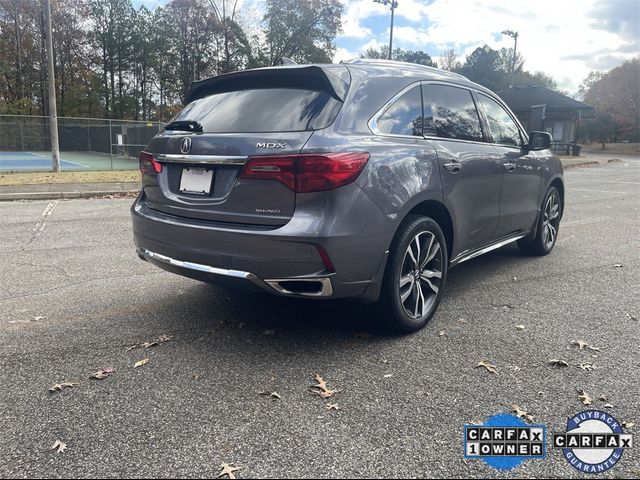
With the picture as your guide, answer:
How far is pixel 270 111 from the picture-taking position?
3369 millimetres

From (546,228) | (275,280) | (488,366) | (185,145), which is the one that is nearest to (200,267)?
(275,280)

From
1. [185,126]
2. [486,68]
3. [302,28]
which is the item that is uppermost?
[486,68]

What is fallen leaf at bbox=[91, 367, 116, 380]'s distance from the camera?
3.04 metres

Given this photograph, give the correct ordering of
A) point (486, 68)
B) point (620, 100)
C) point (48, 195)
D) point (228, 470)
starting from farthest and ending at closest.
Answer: point (486, 68), point (620, 100), point (48, 195), point (228, 470)

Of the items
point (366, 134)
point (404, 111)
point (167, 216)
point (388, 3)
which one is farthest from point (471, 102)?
point (388, 3)

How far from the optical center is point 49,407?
2719 mm

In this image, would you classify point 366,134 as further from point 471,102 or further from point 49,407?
point 49,407

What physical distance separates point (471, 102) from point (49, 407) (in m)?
3.94

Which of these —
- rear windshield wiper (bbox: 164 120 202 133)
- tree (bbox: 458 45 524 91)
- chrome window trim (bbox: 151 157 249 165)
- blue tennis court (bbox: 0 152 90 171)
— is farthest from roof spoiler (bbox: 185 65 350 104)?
tree (bbox: 458 45 524 91)

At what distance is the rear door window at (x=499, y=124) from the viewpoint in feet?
16.0

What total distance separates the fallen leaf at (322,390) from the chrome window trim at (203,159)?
53.4 inches

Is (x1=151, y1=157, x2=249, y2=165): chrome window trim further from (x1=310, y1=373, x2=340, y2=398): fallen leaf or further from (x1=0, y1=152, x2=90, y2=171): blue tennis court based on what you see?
(x1=0, y1=152, x2=90, y2=171): blue tennis court

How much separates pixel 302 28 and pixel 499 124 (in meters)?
45.1

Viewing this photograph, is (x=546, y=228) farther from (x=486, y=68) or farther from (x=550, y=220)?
(x=486, y=68)
